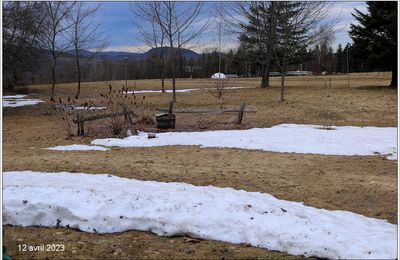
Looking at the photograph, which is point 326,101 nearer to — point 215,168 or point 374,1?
point 374,1

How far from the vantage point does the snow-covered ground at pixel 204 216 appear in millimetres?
4801

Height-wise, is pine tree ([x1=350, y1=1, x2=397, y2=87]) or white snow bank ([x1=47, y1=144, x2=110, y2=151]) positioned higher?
pine tree ([x1=350, y1=1, x2=397, y2=87])

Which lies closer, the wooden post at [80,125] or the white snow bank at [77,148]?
the white snow bank at [77,148]

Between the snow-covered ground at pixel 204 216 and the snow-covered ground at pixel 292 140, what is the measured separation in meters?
4.73

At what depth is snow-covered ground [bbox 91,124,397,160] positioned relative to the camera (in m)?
10.7

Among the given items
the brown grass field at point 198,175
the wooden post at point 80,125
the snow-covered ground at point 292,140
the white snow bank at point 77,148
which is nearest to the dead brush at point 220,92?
the brown grass field at point 198,175

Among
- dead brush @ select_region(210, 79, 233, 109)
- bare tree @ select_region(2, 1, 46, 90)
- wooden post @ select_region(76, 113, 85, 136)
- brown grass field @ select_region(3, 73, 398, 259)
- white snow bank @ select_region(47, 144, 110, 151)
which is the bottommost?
brown grass field @ select_region(3, 73, 398, 259)

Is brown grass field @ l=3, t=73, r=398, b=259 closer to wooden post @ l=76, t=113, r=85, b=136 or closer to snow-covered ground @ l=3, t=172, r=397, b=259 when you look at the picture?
snow-covered ground @ l=3, t=172, r=397, b=259

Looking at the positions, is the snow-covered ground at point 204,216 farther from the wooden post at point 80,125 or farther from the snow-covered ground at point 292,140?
the wooden post at point 80,125

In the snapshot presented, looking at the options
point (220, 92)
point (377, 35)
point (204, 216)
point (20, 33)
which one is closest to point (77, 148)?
point (204, 216)

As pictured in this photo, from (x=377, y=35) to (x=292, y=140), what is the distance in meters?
18.7

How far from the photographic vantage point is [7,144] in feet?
38.3

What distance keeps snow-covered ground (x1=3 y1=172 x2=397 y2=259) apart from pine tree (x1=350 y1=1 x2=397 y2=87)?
76.4ft

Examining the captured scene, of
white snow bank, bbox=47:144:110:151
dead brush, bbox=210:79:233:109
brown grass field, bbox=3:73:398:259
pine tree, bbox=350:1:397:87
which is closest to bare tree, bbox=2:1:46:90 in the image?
brown grass field, bbox=3:73:398:259
